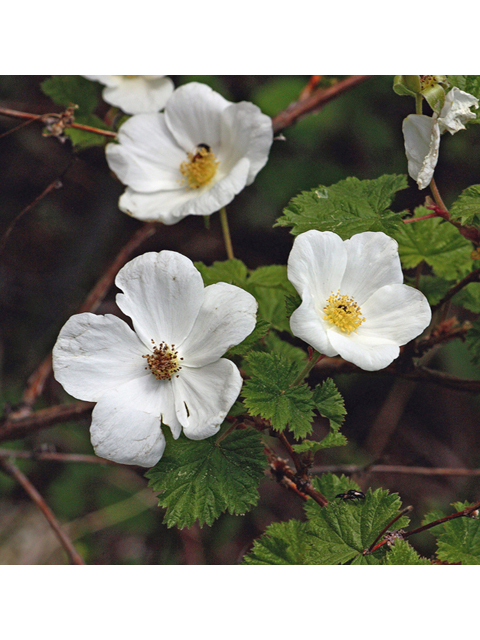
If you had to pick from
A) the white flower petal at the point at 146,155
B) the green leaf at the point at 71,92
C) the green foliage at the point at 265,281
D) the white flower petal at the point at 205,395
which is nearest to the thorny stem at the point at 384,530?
the white flower petal at the point at 205,395

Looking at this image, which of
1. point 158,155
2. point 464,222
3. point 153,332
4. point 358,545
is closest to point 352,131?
point 158,155

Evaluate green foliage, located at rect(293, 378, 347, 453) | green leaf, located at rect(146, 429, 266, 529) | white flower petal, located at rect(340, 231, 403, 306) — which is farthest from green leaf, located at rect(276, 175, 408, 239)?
green leaf, located at rect(146, 429, 266, 529)

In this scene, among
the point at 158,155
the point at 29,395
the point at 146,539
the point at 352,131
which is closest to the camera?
the point at 158,155

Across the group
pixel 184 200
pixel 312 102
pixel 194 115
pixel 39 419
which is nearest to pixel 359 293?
pixel 184 200

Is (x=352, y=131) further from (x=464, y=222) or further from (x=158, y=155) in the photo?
(x=464, y=222)

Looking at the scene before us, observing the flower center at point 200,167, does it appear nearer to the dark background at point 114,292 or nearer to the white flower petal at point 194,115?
the white flower petal at point 194,115
